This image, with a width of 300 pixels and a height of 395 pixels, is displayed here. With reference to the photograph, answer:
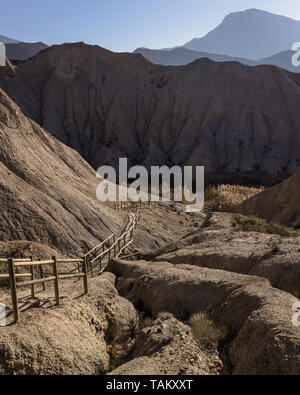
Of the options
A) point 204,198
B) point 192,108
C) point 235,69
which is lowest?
point 204,198

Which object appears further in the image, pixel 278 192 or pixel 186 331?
pixel 278 192

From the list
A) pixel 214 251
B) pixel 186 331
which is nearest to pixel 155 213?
pixel 214 251

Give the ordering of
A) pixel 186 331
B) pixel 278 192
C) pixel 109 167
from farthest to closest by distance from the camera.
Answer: pixel 109 167 < pixel 278 192 < pixel 186 331

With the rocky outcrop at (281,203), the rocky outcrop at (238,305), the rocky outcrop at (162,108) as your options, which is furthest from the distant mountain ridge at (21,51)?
the rocky outcrop at (238,305)

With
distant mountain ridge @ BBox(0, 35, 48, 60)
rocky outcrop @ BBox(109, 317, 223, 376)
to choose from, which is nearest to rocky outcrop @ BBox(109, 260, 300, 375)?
rocky outcrop @ BBox(109, 317, 223, 376)

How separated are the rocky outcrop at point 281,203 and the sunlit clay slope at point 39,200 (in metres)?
11.1

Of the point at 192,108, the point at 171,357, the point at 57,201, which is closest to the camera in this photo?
the point at 171,357

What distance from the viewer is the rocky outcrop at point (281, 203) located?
937 inches

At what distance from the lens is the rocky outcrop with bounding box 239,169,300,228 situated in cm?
2380

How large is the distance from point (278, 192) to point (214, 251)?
15427 mm

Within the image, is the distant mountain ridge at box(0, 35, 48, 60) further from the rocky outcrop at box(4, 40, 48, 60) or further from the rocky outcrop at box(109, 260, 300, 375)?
the rocky outcrop at box(109, 260, 300, 375)

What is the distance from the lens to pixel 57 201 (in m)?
17.6

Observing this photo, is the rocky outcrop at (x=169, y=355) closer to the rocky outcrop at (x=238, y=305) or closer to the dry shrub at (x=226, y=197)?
the rocky outcrop at (x=238, y=305)

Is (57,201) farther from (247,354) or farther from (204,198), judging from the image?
(204,198)
